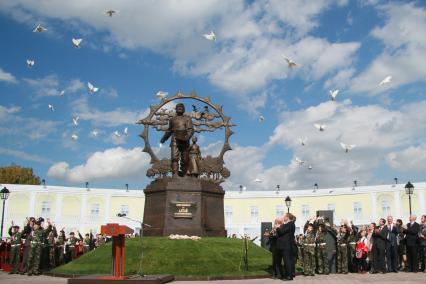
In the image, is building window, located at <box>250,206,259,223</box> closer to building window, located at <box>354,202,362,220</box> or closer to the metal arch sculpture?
building window, located at <box>354,202,362,220</box>

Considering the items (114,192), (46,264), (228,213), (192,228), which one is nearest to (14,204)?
(114,192)

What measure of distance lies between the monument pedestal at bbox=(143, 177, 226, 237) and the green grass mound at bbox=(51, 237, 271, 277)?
1262mm

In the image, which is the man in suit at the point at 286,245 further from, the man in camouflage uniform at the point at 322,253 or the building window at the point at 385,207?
the building window at the point at 385,207

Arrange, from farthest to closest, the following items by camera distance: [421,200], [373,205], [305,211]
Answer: [305,211] < [373,205] < [421,200]

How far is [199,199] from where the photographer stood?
1811 cm

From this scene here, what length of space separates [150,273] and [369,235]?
861cm

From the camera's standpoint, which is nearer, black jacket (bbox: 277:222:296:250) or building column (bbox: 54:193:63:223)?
black jacket (bbox: 277:222:296:250)

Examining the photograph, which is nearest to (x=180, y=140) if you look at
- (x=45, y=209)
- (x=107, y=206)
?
(x=107, y=206)

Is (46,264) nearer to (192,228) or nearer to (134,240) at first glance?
(134,240)

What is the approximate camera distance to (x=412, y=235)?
16672mm

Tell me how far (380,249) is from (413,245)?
3.73ft

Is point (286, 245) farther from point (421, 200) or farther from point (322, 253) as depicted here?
point (421, 200)

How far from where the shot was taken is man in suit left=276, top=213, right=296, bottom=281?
1315 cm

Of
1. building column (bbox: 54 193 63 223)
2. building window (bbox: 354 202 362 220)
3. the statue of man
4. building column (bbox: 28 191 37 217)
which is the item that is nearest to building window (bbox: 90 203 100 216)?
building column (bbox: 54 193 63 223)
